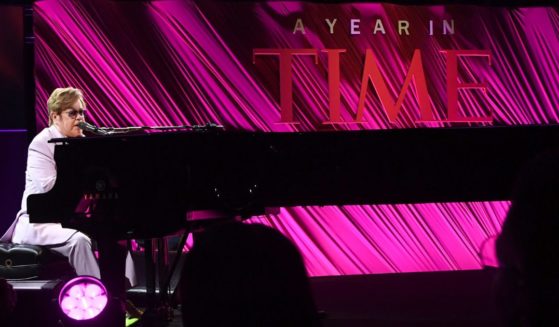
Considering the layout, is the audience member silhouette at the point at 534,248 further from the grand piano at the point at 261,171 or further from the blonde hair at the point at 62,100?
the blonde hair at the point at 62,100

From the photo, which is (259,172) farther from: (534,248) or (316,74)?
(316,74)

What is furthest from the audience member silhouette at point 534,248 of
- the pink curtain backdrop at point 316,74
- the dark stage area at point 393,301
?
the pink curtain backdrop at point 316,74

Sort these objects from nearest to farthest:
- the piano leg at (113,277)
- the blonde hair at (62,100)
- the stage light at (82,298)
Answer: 1. the piano leg at (113,277)
2. the stage light at (82,298)
3. the blonde hair at (62,100)

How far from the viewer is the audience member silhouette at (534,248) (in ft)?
5.19

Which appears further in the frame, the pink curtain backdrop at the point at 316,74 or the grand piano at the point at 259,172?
the pink curtain backdrop at the point at 316,74

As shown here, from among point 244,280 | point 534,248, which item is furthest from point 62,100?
point 534,248

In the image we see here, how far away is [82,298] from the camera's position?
331cm

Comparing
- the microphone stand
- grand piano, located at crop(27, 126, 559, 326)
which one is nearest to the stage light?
grand piano, located at crop(27, 126, 559, 326)

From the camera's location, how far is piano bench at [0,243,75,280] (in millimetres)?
3650

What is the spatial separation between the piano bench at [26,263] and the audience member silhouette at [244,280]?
2422mm

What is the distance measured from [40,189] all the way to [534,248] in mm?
2975

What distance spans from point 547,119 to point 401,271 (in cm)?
172

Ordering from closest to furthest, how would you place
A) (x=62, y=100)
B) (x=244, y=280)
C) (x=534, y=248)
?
(x=244, y=280) < (x=534, y=248) < (x=62, y=100)

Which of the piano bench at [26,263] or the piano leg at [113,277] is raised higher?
the piano bench at [26,263]
